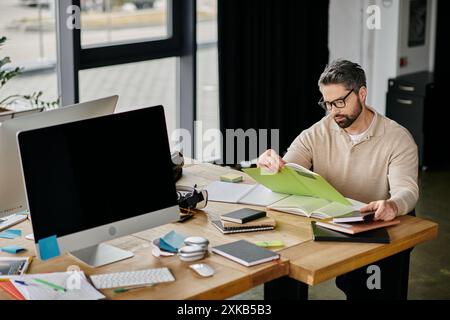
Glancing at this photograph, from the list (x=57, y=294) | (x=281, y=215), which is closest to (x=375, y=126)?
(x=281, y=215)

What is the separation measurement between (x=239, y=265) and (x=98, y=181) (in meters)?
0.55

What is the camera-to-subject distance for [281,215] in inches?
127

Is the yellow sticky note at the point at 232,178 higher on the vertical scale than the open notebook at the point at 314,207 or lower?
higher

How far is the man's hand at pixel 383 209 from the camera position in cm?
303

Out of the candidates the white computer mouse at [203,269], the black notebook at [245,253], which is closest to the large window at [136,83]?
the black notebook at [245,253]

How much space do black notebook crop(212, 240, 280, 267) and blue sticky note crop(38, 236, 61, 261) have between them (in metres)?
0.56

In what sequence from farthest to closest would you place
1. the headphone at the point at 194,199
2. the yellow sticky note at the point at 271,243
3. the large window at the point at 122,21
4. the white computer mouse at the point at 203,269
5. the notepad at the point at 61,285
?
the large window at the point at 122,21 < the headphone at the point at 194,199 < the yellow sticky note at the point at 271,243 < the white computer mouse at the point at 203,269 < the notepad at the point at 61,285

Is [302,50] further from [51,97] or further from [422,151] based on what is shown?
[51,97]

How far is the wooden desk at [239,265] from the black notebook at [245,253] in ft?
0.06

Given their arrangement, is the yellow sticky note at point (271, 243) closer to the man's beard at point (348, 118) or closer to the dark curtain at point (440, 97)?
the man's beard at point (348, 118)

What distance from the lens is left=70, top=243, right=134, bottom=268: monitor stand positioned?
277 centimetres

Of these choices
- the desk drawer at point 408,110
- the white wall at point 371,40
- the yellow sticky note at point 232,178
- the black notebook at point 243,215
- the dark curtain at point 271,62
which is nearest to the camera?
the black notebook at point 243,215

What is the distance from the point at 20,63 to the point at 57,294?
2.83 m
